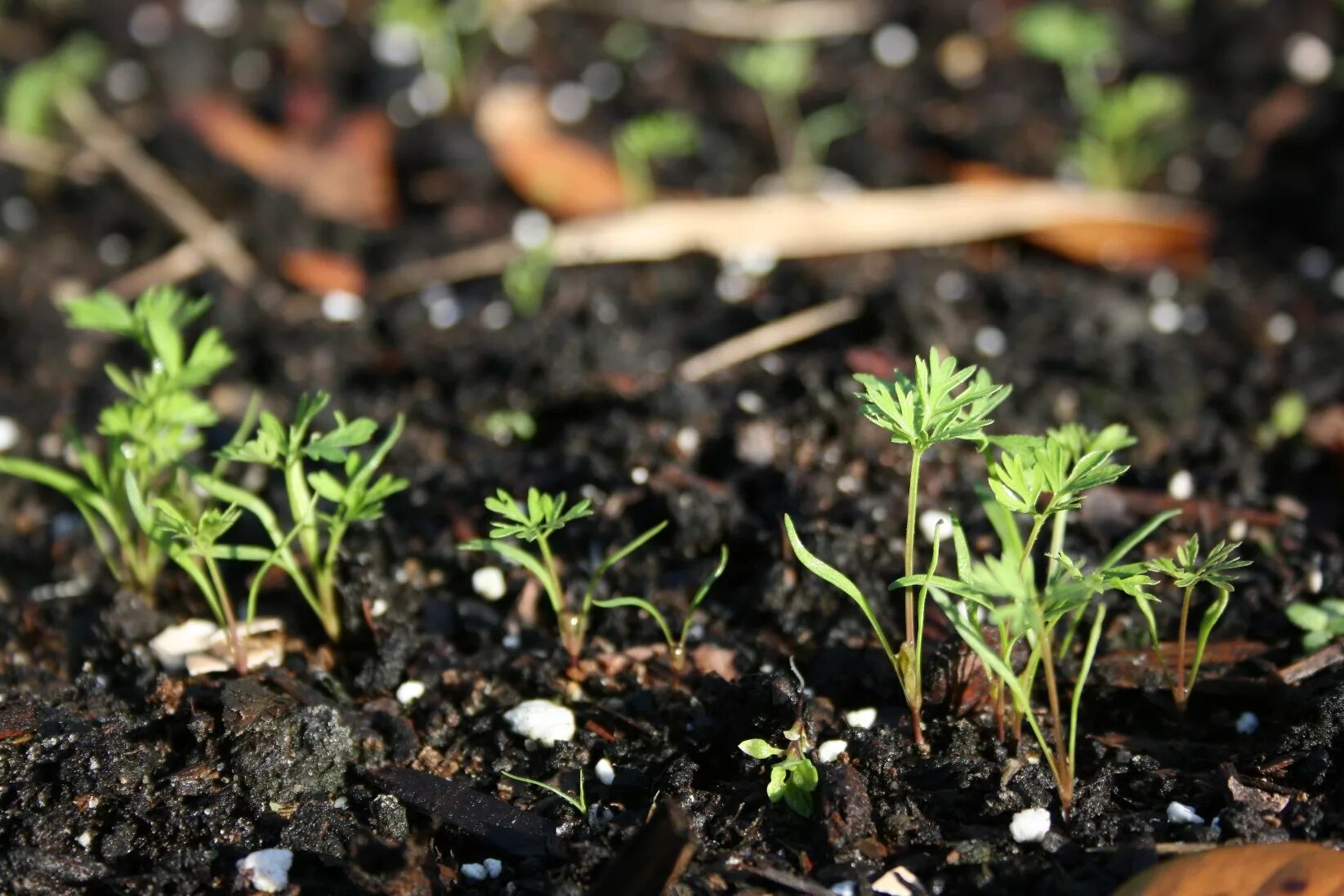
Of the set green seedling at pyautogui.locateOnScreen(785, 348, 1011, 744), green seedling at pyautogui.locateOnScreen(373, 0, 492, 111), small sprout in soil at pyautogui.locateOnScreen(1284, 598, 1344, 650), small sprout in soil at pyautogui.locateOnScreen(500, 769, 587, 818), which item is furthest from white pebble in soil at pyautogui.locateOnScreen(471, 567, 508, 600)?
green seedling at pyautogui.locateOnScreen(373, 0, 492, 111)

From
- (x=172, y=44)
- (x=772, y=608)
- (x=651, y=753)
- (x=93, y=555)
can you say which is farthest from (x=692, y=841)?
(x=172, y=44)

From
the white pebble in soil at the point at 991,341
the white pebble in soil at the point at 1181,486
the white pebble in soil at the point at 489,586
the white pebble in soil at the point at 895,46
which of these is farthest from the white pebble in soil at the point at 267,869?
the white pebble in soil at the point at 895,46

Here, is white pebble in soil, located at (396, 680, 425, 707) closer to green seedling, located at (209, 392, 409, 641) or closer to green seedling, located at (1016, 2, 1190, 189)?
green seedling, located at (209, 392, 409, 641)

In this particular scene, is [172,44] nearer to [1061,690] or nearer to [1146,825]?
[1061,690]

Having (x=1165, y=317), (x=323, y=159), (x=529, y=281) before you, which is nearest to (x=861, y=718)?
(x=529, y=281)

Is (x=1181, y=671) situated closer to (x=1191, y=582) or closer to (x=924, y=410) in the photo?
(x=1191, y=582)

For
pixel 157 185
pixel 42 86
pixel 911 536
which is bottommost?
pixel 157 185
